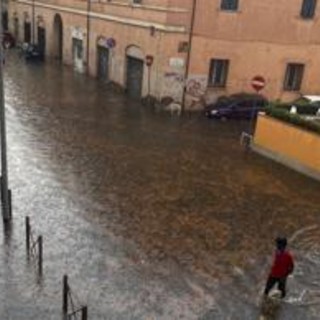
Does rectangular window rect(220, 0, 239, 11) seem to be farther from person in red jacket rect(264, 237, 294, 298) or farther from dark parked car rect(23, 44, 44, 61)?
person in red jacket rect(264, 237, 294, 298)

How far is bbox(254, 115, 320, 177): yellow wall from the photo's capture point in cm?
2198

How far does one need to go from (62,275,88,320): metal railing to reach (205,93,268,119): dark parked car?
1965 centimetres

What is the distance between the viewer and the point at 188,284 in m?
13.9

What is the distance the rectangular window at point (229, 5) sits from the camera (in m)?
30.8

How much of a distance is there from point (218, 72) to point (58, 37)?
19.8 m

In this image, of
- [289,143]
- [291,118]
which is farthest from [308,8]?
[289,143]

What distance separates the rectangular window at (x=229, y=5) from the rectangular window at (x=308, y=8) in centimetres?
437

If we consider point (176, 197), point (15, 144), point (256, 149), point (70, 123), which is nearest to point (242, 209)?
point (176, 197)

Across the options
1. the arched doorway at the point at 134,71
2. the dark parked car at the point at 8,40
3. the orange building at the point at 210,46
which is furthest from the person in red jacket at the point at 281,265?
the dark parked car at the point at 8,40

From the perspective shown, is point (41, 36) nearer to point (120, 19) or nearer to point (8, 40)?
point (8, 40)

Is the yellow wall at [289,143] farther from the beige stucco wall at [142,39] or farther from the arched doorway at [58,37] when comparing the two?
the arched doorway at [58,37]

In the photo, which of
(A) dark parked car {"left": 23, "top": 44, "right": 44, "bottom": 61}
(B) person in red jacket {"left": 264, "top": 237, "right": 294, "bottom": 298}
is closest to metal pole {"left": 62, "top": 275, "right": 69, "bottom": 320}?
(B) person in red jacket {"left": 264, "top": 237, "right": 294, "bottom": 298}

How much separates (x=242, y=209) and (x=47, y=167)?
25.0 feet

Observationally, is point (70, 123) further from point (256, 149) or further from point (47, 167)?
point (256, 149)
